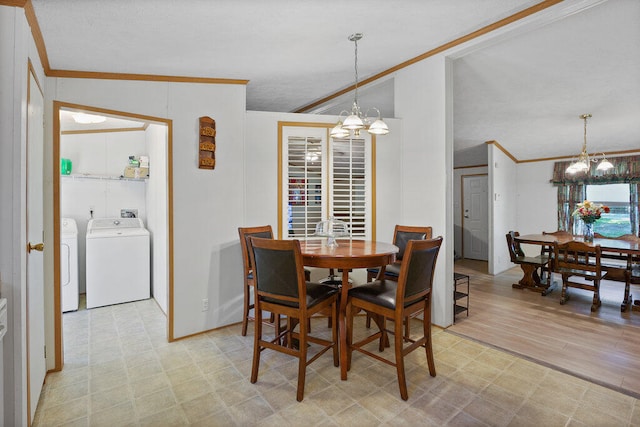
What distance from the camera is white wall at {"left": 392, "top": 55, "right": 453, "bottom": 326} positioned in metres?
3.14

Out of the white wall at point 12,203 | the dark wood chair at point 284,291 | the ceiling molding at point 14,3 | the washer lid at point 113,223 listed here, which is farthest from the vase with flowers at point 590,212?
the washer lid at point 113,223

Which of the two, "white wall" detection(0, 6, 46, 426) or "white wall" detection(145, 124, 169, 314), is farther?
"white wall" detection(145, 124, 169, 314)

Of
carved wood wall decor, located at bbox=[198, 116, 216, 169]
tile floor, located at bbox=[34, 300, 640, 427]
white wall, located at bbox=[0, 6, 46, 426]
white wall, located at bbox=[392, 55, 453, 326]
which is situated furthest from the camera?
white wall, located at bbox=[392, 55, 453, 326]

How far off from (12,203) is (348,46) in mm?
2589

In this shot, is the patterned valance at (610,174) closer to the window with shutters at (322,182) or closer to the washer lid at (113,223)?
the window with shutters at (322,182)

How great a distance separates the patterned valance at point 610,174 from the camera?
18.1 ft

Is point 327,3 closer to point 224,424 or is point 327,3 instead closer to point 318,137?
point 318,137

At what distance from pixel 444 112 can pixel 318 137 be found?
1310mm

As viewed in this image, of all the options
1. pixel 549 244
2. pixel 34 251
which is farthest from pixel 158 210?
pixel 549 244

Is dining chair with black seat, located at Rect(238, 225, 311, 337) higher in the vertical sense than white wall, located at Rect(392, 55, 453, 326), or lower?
lower

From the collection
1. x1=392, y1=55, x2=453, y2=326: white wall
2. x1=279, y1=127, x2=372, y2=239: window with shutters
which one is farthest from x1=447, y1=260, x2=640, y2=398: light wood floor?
x1=279, y1=127, x2=372, y2=239: window with shutters

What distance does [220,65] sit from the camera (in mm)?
2834

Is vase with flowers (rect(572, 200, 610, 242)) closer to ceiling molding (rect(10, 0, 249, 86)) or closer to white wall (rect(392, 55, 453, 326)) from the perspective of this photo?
white wall (rect(392, 55, 453, 326))

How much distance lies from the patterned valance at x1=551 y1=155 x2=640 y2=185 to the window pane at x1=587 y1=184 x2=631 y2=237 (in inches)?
10.1
